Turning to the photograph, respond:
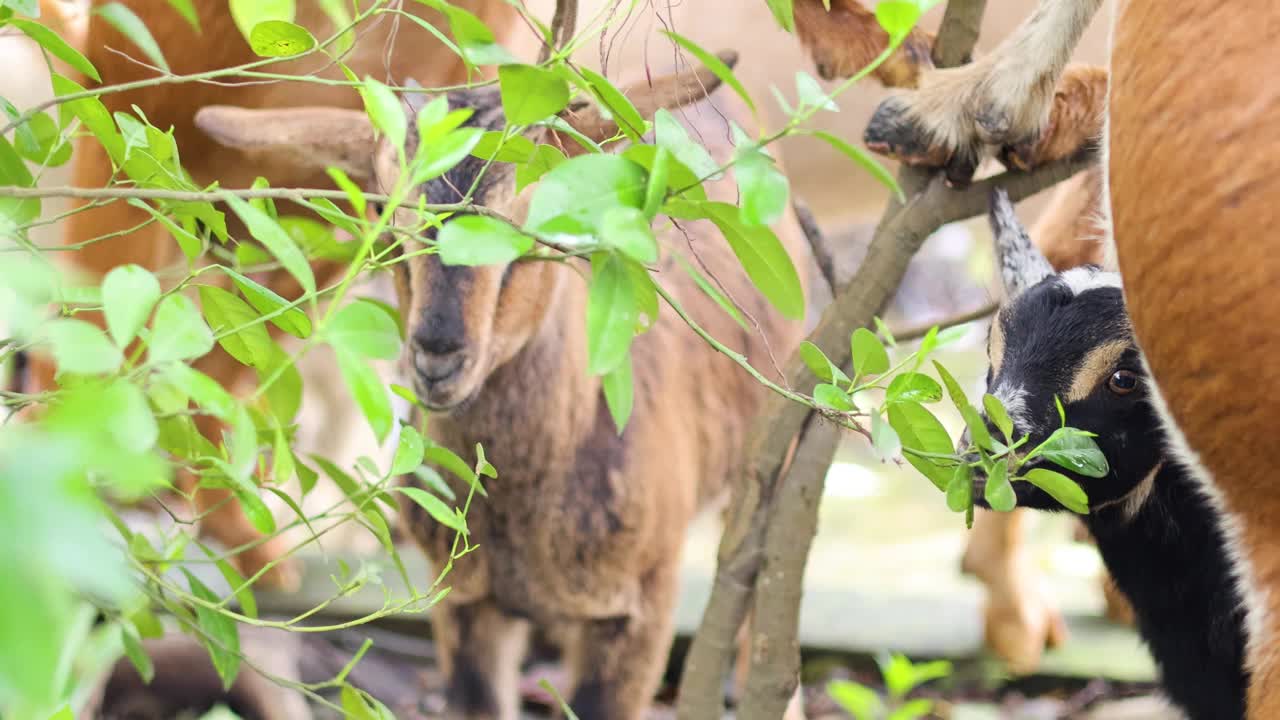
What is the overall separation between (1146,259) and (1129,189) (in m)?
0.07

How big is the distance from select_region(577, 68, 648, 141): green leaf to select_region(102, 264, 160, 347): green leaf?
1.04 feet

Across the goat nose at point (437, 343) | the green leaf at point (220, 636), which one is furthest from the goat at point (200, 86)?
the green leaf at point (220, 636)

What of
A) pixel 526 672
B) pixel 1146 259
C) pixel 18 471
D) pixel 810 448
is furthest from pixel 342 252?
pixel 526 672

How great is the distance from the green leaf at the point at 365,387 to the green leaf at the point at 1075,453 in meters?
0.56

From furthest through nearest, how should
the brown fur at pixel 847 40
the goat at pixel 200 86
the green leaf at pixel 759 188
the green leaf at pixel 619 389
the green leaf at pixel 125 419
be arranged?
the goat at pixel 200 86 < the brown fur at pixel 847 40 < the green leaf at pixel 619 389 < the green leaf at pixel 759 188 < the green leaf at pixel 125 419

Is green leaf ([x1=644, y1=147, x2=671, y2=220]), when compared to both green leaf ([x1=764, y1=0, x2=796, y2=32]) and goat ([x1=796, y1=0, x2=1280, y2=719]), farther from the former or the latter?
goat ([x1=796, y1=0, x2=1280, y2=719])

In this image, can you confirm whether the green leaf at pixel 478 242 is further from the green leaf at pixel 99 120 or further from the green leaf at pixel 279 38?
the green leaf at pixel 99 120

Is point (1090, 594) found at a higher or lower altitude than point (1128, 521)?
higher

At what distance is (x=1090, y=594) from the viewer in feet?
10.7


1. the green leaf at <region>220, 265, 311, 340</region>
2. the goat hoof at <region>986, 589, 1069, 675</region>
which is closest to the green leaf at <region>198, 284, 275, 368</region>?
the green leaf at <region>220, 265, 311, 340</region>

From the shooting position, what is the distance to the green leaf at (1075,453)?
3.00 feet

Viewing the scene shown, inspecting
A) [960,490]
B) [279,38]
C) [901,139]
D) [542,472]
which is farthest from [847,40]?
[279,38]

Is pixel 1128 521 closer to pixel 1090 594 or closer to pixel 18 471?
pixel 18 471

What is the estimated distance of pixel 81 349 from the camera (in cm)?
43
